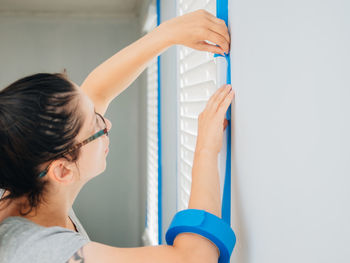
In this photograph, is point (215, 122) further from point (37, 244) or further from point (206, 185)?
point (37, 244)

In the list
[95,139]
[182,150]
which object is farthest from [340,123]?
[182,150]

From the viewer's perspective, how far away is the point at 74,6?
3293mm

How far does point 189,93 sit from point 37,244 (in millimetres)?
726

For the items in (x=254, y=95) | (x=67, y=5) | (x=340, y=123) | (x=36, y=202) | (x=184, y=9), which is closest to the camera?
(x=340, y=123)

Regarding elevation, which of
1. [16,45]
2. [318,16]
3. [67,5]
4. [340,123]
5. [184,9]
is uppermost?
[67,5]

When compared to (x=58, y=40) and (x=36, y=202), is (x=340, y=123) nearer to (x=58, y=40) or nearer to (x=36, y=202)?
(x=36, y=202)

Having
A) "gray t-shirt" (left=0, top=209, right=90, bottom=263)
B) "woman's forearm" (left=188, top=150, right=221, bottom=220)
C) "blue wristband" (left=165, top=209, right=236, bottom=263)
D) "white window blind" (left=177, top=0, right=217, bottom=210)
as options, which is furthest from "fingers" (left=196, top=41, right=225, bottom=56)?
"gray t-shirt" (left=0, top=209, right=90, bottom=263)

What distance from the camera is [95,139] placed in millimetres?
788

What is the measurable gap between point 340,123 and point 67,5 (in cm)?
343

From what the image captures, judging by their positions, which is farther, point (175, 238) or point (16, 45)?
point (16, 45)

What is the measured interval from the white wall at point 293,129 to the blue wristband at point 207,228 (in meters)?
0.05

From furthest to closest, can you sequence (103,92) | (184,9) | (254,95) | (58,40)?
1. (58,40)
2. (184,9)
3. (103,92)
4. (254,95)

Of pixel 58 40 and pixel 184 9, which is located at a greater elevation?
pixel 58 40

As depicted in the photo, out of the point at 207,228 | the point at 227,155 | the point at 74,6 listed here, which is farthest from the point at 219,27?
the point at 74,6
